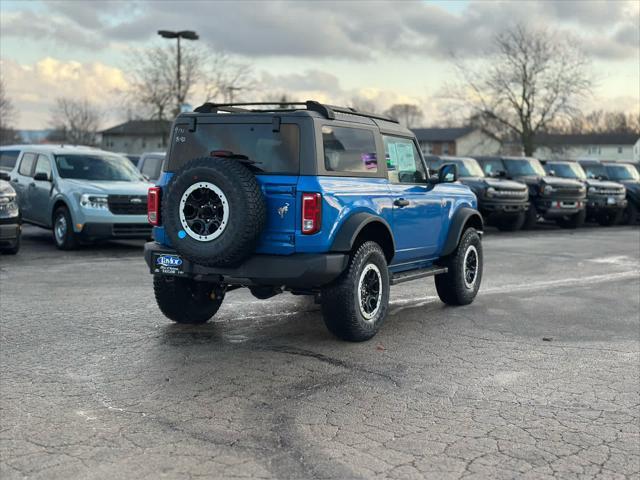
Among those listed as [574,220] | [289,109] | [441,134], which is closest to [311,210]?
[289,109]

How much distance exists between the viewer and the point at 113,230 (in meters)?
13.5

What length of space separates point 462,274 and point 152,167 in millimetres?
10989

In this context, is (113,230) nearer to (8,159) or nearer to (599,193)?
(8,159)

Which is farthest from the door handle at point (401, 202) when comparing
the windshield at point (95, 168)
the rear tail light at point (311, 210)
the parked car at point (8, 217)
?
the windshield at point (95, 168)

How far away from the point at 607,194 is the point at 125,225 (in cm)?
1485

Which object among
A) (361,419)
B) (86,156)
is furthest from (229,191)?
(86,156)

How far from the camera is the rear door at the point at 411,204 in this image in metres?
7.75

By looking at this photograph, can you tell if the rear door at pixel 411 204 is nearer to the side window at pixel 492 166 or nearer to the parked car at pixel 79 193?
the parked car at pixel 79 193

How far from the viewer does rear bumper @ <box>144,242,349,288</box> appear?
254 inches

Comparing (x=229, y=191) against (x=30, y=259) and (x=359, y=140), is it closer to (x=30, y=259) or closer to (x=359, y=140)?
(x=359, y=140)

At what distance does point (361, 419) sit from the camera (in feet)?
16.1

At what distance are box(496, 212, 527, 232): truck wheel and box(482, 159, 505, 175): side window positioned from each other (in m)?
1.80

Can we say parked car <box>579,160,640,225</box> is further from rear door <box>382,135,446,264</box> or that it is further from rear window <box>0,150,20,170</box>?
rear door <box>382,135,446,264</box>

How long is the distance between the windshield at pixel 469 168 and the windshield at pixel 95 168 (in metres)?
8.61
